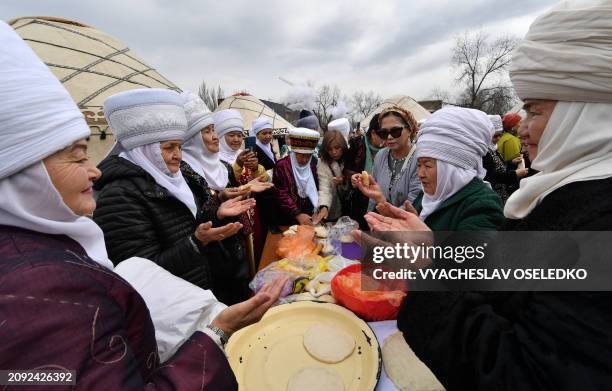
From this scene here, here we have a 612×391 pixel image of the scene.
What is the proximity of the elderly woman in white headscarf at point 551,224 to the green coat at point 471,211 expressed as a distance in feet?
1.93

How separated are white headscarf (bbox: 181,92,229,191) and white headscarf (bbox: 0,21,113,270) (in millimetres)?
1982

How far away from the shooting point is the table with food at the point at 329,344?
1.27m

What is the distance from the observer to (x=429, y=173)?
2.05m

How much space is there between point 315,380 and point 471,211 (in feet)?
4.42

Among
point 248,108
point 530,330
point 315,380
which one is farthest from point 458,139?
point 248,108

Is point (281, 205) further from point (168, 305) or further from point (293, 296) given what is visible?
point (168, 305)

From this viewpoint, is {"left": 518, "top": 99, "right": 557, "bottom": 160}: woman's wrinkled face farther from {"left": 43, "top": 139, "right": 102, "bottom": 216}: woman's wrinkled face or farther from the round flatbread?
{"left": 43, "top": 139, "right": 102, "bottom": 216}: woman's wrinkled face

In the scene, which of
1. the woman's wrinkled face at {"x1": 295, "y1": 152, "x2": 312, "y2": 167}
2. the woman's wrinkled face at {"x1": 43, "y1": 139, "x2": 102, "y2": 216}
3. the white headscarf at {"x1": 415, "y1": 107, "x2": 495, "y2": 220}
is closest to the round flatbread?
the white headscarf at {"x1": 415, "y1": 107, "x2": 495, "y2": 220}

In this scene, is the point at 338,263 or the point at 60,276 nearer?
the point at 60,276

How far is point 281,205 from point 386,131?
1606 millimetres

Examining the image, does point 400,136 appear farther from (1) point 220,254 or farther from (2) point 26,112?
(2) point 26,112

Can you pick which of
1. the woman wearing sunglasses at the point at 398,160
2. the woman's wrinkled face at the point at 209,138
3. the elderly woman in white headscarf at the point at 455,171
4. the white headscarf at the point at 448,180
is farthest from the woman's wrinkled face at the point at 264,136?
the white headscarf at the point at 448,180

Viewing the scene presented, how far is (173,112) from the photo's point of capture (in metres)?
2.12

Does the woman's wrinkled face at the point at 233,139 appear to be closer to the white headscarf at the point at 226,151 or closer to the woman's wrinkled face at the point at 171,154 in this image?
the white headscarf at the point at 226,151
